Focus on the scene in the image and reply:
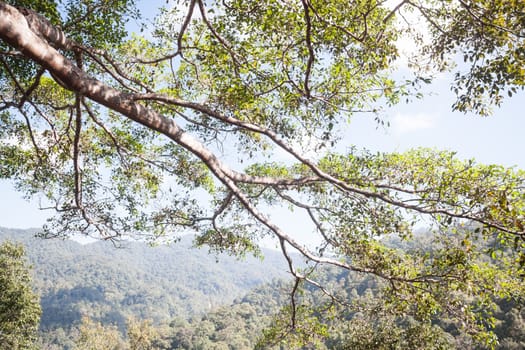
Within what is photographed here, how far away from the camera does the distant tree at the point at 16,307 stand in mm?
14695

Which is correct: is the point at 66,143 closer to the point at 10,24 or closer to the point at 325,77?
the point at 10,24

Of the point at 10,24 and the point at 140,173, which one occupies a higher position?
the point at 140,173

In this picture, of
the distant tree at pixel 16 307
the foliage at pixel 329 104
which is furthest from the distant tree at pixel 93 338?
the foliage at pixel 329 104

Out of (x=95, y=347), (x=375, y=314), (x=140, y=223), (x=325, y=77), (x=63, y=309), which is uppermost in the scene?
(x=325, y=77)

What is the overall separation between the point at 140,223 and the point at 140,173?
3.55 ft

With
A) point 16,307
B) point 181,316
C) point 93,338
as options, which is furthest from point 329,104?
point 181,316

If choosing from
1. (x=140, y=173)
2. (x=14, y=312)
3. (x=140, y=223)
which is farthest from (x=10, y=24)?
(x=14, y=312)

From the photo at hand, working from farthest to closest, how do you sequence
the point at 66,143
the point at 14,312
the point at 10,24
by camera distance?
the point at 14,312, the point at 66,143, the point at 10,24

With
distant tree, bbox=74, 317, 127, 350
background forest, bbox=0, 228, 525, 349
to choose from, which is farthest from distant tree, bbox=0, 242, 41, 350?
distant tree, bbox=74, 317, 127, 350

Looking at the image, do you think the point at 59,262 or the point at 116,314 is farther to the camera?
the point at 59,262

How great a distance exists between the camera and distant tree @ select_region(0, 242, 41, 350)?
14.7 meters

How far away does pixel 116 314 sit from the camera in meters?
124

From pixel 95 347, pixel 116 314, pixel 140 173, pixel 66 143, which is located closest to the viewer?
pixel 66 143

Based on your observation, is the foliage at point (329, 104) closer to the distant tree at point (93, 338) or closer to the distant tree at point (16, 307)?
the distant tree at point (16, 307)
